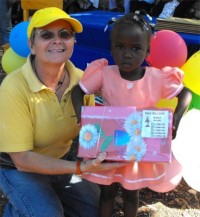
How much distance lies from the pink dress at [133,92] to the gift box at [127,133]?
0.13 m

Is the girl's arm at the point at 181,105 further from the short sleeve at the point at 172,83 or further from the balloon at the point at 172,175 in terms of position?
the balloon at the point at 172,175

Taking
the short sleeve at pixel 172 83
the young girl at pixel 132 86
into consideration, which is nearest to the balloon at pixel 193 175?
the young girl at pixel 132 86

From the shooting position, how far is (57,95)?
1879mm

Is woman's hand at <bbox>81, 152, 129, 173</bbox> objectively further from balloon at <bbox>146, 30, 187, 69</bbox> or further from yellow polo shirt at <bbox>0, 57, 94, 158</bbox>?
balloon at <bbox>146, 30, 187, 69</bbox>

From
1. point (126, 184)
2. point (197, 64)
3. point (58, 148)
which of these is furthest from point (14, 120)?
point (197, 64)

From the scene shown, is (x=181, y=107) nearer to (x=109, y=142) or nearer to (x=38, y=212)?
(x=109, y=142)

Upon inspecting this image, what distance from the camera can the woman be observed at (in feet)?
5.68

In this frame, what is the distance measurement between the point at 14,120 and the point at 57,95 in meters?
0.28

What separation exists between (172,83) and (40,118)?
→ 2.27ft

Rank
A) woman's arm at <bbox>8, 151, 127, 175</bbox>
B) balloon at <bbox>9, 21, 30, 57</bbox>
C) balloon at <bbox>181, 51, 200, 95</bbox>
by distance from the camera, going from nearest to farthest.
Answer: woman's arm at <bbox>8, 151, 127, 175</bbox> → balloon at <bbox>181, 51, 200, 95</bbox> → balloon at <bbox>9, 21, 30, 57</bbox>

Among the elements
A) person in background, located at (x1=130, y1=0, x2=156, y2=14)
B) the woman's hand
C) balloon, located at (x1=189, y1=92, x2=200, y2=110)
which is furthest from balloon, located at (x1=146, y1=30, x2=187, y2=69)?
person in background, located at (x1=130, y1=0, x2=156, y2=14)

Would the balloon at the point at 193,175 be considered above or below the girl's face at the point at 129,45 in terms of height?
below

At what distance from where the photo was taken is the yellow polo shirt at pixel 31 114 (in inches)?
68.3

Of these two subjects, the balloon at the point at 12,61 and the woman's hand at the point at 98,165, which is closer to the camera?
the woman's hand at the point at 98,165
